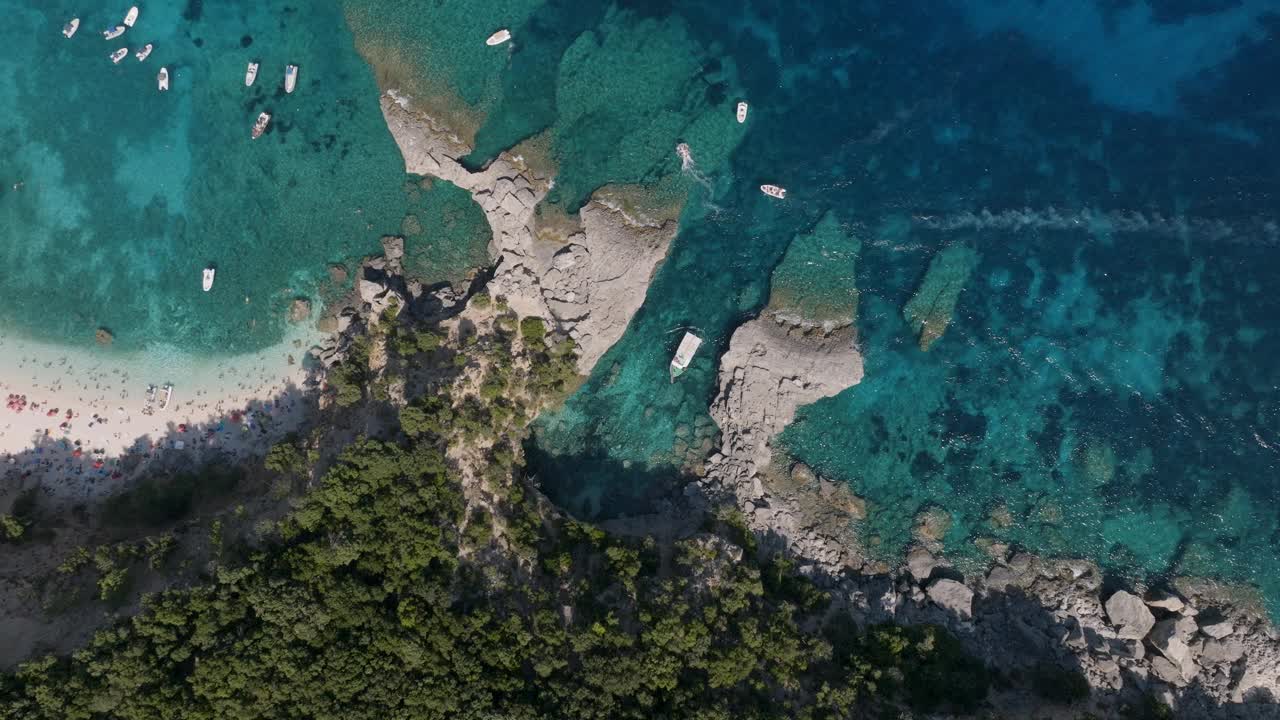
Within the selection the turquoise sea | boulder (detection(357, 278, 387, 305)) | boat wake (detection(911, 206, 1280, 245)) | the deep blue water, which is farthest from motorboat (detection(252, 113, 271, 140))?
boat wake (detection(911, 206, 1280, 245))

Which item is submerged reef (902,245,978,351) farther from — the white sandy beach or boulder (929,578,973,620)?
the white sandy beach

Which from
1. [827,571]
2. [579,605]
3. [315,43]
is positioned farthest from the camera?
[315,43]

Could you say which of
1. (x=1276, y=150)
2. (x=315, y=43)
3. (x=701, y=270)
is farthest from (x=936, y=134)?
(x=315, y=43)

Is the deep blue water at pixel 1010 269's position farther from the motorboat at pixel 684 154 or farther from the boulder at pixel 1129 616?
the boulder at pixel 1129 616

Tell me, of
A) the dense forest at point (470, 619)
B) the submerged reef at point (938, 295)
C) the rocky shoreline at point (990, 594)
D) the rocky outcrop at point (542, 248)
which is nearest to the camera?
the dense forest at point (470, 619)

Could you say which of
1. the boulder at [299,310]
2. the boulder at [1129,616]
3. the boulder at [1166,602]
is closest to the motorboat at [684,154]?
the boulder at [299,310]

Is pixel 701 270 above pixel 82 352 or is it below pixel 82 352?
above

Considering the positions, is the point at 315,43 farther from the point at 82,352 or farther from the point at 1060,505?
the point at 1060,505
